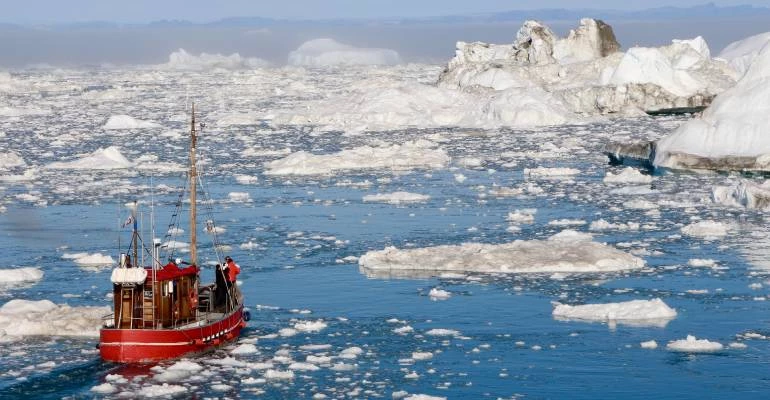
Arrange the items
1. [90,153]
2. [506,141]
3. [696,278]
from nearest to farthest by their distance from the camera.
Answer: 1. [696,278]
2. [90,153]
3. [506,141]

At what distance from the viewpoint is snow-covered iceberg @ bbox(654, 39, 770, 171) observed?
41969 mm

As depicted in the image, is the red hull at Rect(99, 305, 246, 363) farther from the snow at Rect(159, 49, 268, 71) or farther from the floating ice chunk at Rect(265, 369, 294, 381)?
the snow at Rect(159, 49, 268, 71)

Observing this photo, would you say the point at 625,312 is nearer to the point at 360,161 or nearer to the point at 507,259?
the point at 507,259

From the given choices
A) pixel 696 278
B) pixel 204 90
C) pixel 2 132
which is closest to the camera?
pixel 696 278

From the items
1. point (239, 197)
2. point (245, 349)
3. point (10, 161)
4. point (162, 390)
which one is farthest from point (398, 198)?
point (162, 390)

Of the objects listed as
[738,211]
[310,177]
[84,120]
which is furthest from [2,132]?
[738,211]

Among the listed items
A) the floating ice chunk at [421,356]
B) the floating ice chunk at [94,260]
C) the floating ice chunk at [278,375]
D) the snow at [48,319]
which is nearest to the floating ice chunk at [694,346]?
the floating ice chunk at [421,356]

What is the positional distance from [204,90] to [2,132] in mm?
36737

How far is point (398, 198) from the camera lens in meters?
38.1

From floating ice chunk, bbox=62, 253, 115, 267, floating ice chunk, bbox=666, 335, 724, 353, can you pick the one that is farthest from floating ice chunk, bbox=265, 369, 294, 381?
floating ice chunk, bbox=62, 253, 115, 267

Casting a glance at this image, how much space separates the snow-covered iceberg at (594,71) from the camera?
Result: 64.1m

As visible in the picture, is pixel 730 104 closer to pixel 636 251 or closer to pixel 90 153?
pixel 636 251

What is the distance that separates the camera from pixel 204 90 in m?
97.3

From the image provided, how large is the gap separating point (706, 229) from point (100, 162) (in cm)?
2313
